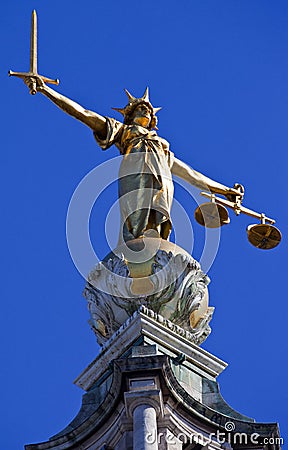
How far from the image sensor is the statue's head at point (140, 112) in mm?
40531

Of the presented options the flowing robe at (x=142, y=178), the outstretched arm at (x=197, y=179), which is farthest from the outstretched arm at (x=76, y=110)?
the outstretched arm at (x=197, y=179)

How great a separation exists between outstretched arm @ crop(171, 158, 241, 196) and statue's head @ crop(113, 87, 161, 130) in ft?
3.82

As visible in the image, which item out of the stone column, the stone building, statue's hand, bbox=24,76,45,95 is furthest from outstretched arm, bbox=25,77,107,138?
the stone column

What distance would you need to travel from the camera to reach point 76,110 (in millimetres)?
39375

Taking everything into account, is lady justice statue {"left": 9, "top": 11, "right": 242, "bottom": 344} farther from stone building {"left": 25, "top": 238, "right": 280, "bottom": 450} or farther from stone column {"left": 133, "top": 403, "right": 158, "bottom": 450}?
stone column {"left": 133, "top": 403, "right": 158, "bottom": 450}

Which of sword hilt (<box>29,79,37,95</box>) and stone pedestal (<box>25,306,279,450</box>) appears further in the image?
sword hilt (<box>29,79,37,95</box>)

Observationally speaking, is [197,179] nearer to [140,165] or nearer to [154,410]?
[140,165]

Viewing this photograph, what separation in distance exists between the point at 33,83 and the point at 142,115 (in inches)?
135

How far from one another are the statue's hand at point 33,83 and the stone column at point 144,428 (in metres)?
8.40

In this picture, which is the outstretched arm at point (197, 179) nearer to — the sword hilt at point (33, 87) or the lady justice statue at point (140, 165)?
the lady justice statue at point (140, 165)

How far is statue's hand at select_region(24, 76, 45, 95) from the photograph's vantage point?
125ft

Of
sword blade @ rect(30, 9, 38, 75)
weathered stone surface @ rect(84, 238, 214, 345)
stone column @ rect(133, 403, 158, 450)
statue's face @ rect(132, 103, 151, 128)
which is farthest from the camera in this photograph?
statue's face @ rect(132, 103, 151, 128)

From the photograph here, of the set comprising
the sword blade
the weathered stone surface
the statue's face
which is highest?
the statue's face

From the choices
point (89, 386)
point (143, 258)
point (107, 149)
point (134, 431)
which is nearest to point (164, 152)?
point (107, 149)
